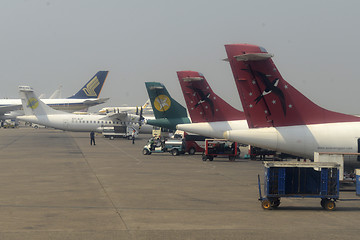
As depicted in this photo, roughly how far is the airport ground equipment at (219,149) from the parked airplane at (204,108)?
76cm

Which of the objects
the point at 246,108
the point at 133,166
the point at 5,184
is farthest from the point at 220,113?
the point at 5,184

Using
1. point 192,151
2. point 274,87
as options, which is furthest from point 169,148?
point 274,87

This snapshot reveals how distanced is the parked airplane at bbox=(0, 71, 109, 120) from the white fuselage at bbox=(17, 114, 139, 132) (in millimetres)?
26629

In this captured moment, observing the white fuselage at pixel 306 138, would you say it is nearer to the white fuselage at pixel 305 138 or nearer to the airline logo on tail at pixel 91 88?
the white fuselage at pixel 305 138

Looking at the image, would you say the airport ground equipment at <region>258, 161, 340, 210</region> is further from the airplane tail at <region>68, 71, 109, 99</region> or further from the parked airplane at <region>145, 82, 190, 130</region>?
the airplane tail at <region>68, 71, 109, 99</region>

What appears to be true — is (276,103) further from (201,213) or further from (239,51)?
(201,213)

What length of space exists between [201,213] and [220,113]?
25097mm

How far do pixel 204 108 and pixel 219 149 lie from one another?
3.80 m

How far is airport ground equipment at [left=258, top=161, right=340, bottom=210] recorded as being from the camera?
1814cm

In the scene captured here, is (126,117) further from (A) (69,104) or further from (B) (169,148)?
(B) (169,148)

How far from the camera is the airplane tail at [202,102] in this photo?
137ft

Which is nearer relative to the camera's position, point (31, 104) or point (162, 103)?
point (162, 103)

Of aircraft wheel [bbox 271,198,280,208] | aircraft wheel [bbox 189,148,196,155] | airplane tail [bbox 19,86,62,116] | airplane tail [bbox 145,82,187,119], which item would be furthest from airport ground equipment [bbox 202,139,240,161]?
airplane tail [bbox 19,86,62,116]

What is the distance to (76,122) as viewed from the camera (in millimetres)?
79625
